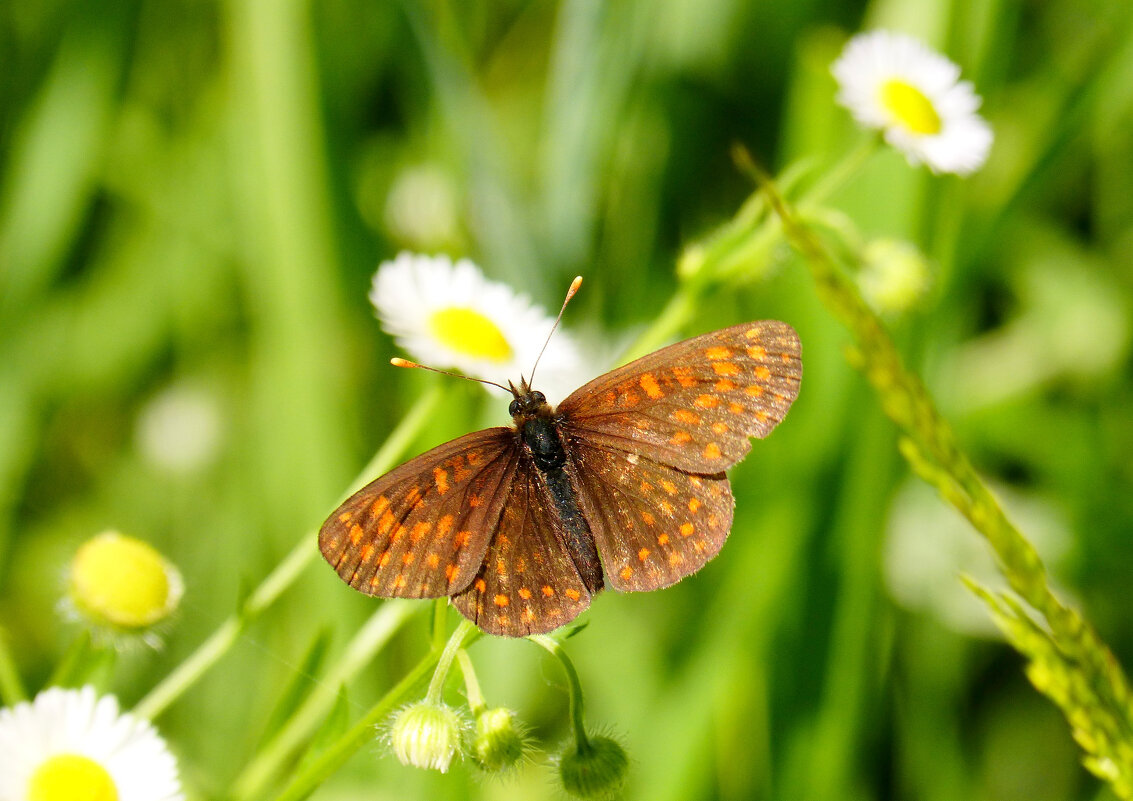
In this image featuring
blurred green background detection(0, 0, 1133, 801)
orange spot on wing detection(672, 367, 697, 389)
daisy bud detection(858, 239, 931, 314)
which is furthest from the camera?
blurred green background detection(0, 0, 1133, 801)

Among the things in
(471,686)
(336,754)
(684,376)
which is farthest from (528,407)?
(336,754)

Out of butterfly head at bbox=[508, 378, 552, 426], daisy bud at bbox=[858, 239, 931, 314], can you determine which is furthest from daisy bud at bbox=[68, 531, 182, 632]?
daisy bud at bbox=[858, 239, 931, 314]

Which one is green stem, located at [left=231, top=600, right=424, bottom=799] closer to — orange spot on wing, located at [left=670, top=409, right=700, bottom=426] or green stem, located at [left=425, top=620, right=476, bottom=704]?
green stem, located at [left=425, top=620, right=476, bottom=704]

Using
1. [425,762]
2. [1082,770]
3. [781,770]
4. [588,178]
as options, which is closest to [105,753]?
[425,762]

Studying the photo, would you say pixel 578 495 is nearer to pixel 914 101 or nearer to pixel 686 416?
pixel 686 416

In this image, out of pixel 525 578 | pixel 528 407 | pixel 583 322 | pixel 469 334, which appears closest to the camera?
pixel 525 578

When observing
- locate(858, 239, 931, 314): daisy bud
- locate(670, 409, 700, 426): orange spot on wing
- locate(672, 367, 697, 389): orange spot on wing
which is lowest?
locate(670, 409, 700, 426): orange spot on wing

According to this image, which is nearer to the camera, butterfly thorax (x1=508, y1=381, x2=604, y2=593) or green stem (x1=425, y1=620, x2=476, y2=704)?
green stem (x1=425, y1=620, x2=476, y2=704)
